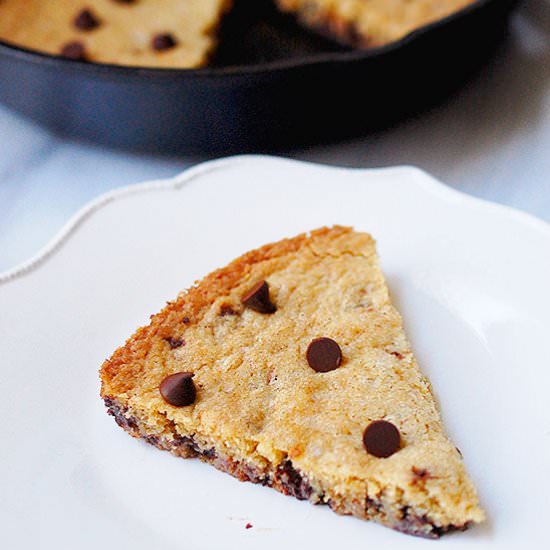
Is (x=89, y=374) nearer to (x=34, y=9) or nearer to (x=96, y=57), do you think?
(x=96, y=57)

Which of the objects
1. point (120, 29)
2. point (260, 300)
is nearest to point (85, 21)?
point (120, 29)

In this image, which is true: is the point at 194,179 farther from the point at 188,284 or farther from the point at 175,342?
the point at 175,342

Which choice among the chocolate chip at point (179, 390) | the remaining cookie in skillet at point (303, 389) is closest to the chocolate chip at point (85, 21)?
the remaining cookie in skillet at point (303, 389)

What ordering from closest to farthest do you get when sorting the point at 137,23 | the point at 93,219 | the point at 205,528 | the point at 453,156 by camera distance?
the point at 205,528
the point at 93,219
the point at 453,156
the point at 137,23

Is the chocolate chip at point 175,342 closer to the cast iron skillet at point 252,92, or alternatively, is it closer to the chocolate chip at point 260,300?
the chocolate chip at point 260,300

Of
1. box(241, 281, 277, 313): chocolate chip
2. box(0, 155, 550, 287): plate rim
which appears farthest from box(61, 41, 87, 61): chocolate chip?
box(241, 281, 277, 313): chocolate chip

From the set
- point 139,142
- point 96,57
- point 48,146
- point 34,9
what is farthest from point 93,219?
point 34,9
